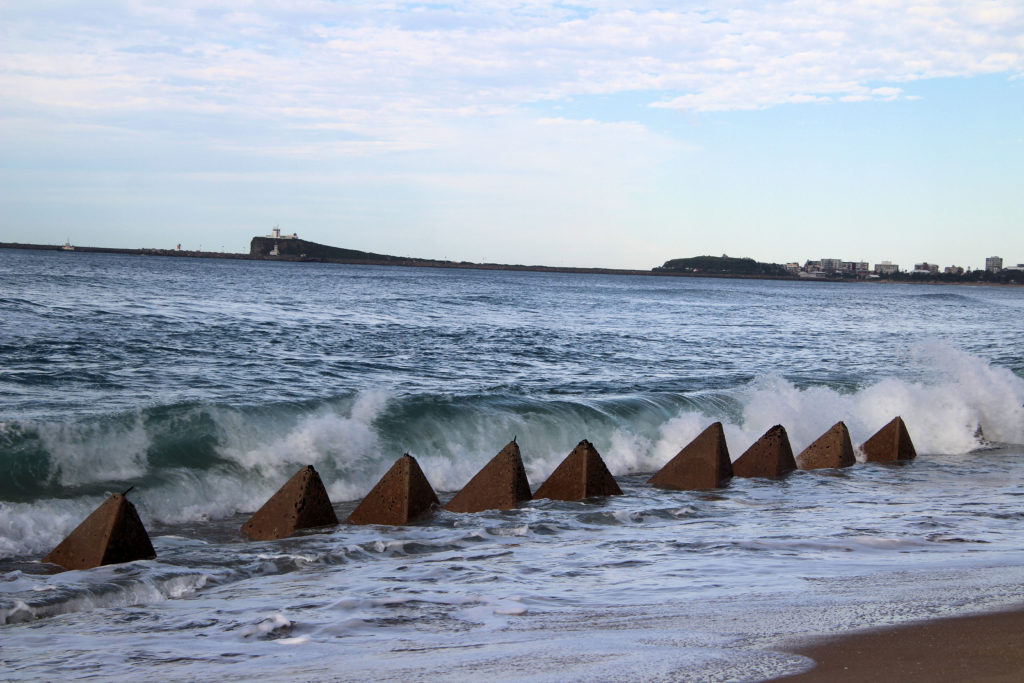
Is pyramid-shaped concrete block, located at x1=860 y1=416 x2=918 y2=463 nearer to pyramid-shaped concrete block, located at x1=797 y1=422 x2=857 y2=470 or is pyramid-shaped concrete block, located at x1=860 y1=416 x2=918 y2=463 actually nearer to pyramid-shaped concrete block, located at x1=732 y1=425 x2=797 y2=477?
pyramid-shaped concrete block, located at x1=797 y1=422 x2=857 y2=470

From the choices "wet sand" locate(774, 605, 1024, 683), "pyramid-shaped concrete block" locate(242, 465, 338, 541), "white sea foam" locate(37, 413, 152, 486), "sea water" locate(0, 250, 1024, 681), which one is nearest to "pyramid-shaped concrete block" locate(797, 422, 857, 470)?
"sea water" locate(0, 250, 1024, 681)

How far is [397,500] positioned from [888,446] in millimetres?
8175

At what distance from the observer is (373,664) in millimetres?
4305

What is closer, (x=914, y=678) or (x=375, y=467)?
(x=914, y=678)

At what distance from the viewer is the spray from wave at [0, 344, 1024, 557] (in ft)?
30.6

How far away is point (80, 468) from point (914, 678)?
8.97 metres

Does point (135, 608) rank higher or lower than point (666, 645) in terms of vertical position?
lower

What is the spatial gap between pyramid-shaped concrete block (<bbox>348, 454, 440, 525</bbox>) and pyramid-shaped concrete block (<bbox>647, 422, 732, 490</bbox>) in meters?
3.43

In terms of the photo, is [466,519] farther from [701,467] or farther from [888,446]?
[888,446]

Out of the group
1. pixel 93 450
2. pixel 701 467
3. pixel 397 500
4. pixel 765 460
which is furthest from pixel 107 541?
pixel 765 460

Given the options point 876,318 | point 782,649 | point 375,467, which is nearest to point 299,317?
point 375,467

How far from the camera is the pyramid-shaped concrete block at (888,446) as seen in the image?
12891 millimetres

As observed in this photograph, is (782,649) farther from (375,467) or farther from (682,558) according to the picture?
(375,467)

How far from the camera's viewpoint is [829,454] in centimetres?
1202
